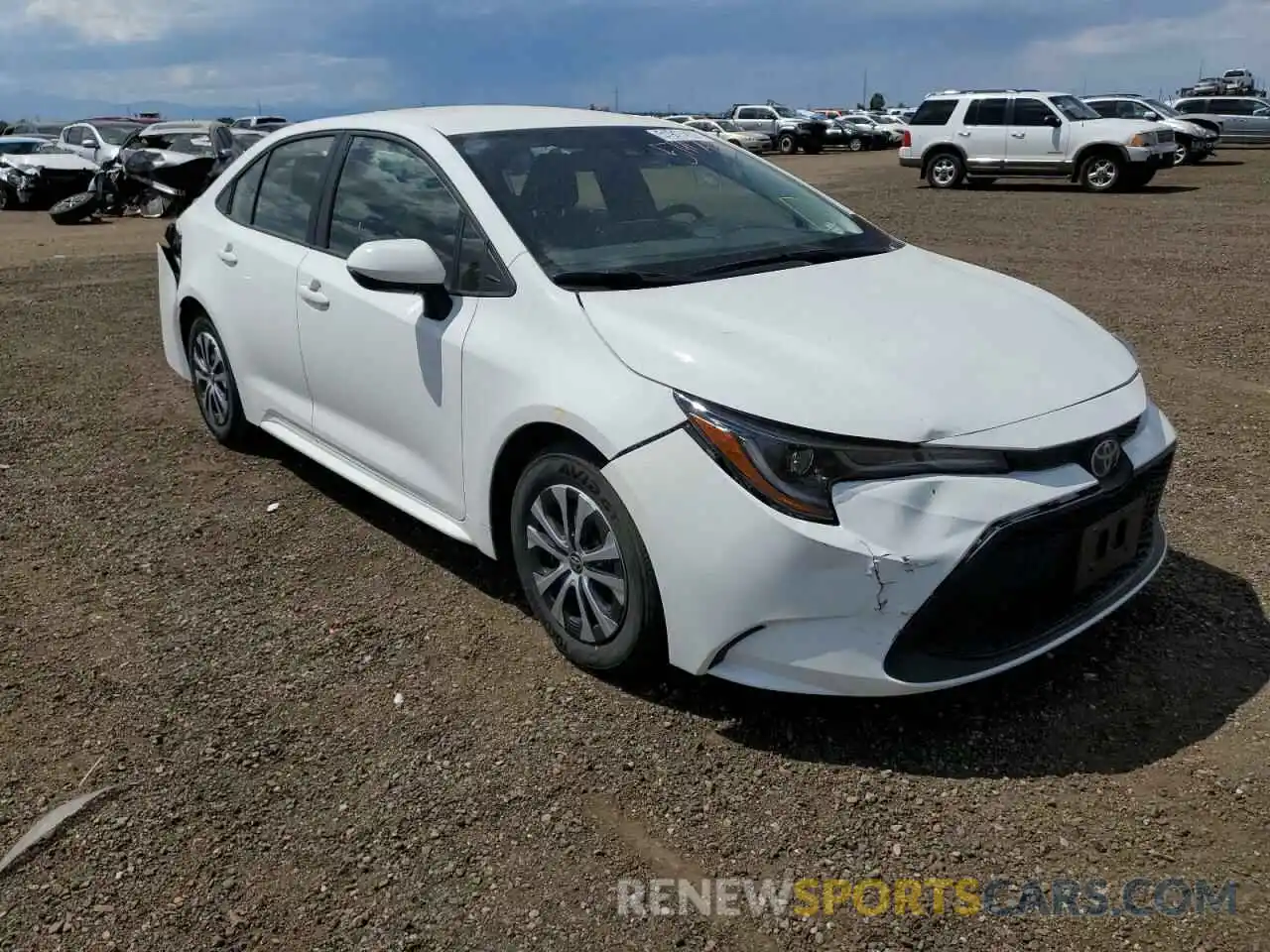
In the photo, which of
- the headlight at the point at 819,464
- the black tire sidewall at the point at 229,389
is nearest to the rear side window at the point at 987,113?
the black tire sidewall at the point at 229,389

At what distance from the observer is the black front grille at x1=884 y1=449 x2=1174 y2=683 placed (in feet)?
8.61

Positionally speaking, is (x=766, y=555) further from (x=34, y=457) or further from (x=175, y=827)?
(x=34, y=457)

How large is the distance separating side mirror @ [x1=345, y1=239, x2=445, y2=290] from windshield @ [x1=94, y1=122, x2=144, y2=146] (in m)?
21.9

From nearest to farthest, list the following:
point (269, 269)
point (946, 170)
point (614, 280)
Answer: point (614, 280) → point (269, 269) → point (946, 170)

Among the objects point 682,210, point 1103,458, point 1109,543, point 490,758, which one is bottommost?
point 490,758

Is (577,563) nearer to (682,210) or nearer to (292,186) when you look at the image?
(682,210)

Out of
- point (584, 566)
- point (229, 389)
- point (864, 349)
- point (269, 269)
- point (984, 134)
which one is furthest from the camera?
point (984, 134)

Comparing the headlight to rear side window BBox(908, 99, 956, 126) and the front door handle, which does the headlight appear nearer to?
the front door handle

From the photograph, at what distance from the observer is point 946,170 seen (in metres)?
21.2

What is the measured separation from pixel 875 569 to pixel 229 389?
3.57 metres

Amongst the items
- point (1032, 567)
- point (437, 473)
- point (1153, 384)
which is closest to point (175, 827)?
point (437, 473)

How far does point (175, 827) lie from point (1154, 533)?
293cm

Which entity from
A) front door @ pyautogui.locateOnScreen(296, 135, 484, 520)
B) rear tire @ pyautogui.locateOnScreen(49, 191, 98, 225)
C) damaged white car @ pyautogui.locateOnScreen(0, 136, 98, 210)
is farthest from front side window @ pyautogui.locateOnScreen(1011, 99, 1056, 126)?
front door @ pyautogui.locateOnScreen(296, 135, 484, 520)

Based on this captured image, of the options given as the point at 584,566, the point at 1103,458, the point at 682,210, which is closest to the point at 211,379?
the point at 682,210
